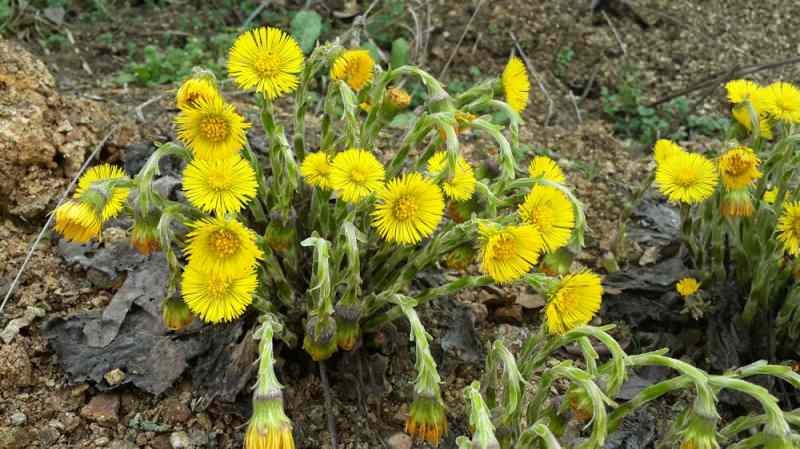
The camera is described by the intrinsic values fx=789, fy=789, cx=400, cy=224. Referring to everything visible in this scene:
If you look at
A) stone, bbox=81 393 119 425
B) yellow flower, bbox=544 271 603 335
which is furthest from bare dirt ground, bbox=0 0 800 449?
yellow flower, bbox=544 271 603 335

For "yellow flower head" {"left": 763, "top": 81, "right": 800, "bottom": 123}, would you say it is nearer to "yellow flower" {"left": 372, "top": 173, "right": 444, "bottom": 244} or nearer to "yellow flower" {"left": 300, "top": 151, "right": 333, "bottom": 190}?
"yellow flower" {"left": 372, "top": 173, "right": 444, "bottom": 244}

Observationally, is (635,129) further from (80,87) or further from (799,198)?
(80,87)

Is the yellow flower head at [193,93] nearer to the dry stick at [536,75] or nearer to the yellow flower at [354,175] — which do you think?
the yellow flower at [354,175]

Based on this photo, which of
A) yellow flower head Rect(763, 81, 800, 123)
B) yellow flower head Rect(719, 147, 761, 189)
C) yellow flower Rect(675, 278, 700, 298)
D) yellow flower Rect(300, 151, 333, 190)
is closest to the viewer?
yellow flower Rect(300, 151, 333, 190)

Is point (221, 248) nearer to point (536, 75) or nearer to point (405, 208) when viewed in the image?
point (405, 208)

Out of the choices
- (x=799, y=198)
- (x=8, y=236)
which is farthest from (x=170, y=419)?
(x=799, y=198)

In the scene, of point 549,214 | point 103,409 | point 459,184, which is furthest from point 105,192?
point 549,214
